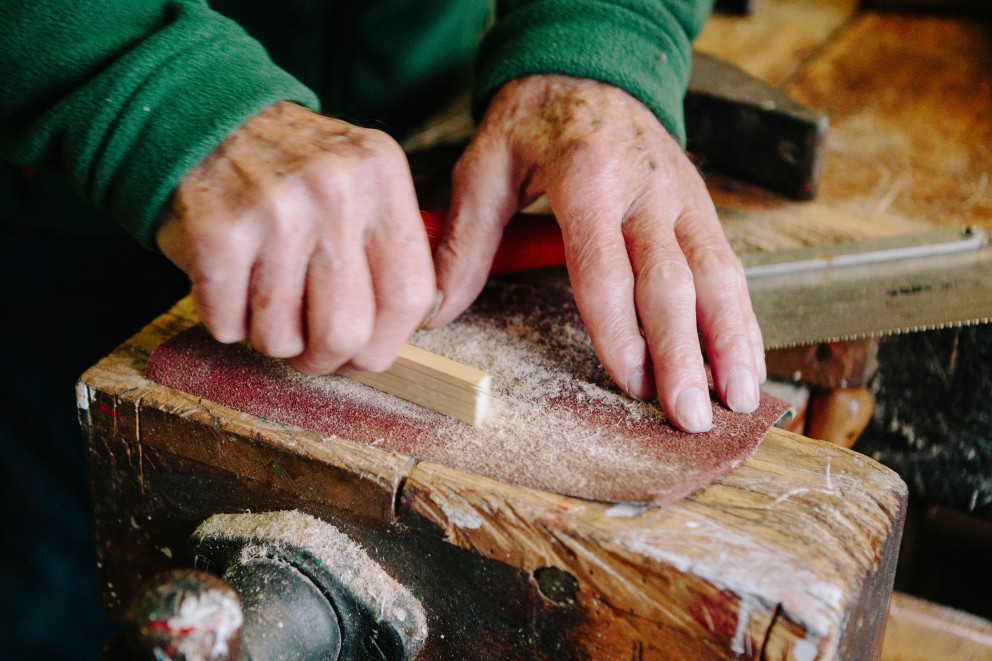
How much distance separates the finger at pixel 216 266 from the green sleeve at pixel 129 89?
4 centimetres

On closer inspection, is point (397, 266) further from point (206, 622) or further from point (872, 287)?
point (872, 287)

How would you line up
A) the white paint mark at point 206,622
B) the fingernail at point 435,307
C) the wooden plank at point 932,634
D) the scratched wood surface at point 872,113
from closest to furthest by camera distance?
the white paint mark at point 206,622 → the fingernail at point 435,307 → the wooden plank at point 932,634 → the scratched wood surface at point 872,113

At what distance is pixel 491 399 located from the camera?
0.78m

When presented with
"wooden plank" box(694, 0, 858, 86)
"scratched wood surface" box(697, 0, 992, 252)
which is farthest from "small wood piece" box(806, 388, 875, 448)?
"wooden plank" box(694, 0, 858, 86)

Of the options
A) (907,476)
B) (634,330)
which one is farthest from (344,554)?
(907,476)

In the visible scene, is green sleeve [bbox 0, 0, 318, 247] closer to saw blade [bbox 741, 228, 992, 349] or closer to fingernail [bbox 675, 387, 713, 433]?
fingernail [bbox 675, 387, 713, 433]

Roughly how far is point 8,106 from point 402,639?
62 centimetres

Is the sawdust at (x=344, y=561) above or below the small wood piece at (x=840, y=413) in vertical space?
above

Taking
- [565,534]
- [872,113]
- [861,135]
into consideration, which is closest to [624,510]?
[565,534]

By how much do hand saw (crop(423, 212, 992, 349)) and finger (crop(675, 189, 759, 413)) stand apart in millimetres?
131

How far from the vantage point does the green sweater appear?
0.73m

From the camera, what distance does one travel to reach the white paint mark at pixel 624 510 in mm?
646

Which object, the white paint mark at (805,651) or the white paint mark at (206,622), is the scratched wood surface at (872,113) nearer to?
the white paint mark at (805,651)

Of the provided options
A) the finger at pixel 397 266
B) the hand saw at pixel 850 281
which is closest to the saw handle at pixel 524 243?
the hand saw at pixel 850 281
